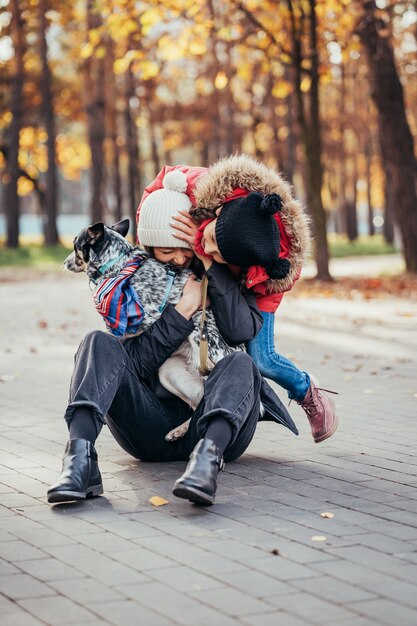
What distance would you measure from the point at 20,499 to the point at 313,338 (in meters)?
7.60

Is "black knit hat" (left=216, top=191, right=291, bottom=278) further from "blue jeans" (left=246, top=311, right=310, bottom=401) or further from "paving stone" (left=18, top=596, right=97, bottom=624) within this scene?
"paving stone" (left=18, top=596, right=97, bottom=624)

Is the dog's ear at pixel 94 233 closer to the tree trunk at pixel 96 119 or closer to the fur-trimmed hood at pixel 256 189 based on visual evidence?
the fur-trimmed hood at pixel 256 189

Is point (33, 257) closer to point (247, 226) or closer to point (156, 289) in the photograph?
point (156, 289)

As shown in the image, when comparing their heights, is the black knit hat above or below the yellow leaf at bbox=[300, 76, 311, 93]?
below

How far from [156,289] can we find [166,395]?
51cm

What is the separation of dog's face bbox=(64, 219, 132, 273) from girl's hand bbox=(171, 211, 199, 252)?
27cm

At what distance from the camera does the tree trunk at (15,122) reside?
1331 inches

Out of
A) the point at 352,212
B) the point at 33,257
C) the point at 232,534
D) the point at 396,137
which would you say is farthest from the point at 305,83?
the point at 352,212

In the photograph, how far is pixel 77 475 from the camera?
182 inches

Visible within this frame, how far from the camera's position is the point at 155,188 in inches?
210

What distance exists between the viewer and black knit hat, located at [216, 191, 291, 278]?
4867 mm

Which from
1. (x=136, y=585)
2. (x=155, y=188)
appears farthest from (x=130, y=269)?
(x=136, y=585)

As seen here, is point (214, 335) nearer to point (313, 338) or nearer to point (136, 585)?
point (136, 585)

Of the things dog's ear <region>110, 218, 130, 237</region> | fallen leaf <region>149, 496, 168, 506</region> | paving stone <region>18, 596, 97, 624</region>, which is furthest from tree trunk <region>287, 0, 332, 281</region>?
paving stone <region>18, 596, 97, 624</region>
